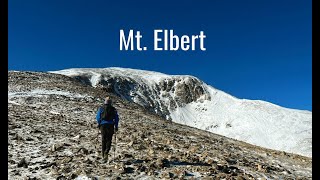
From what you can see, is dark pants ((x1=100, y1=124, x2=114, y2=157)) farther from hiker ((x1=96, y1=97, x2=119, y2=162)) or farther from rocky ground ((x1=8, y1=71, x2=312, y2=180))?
rocky ground ((x1=8, y1=71, x2=312, y2=180))

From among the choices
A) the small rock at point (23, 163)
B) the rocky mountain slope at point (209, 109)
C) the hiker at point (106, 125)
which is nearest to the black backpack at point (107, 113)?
the hiker at point (106, 125)

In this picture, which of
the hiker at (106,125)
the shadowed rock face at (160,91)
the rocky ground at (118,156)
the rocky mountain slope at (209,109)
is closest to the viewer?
the rocky ground at (118,156)

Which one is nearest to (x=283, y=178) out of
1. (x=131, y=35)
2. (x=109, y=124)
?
(x=109, y=124)

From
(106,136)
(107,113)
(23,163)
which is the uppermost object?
(107,113)

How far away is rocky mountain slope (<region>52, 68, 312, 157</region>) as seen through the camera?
295 ft

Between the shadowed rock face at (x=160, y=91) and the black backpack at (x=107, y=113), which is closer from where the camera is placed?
the black backpack at (x=107, y=113)

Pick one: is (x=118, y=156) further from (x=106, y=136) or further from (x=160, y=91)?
(x=160, y=91)

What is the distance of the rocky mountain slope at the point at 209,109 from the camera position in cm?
8998

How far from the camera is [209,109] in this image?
11562 centimetres

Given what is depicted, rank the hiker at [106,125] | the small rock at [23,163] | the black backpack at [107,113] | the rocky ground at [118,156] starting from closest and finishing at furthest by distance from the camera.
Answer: the rocky ground at [118,156], the small rock at [23,163], the hiker at [106,125], the black backpack at [107,113]

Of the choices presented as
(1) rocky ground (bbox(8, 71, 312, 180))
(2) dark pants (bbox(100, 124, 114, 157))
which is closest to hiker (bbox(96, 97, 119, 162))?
(2) dark pants (bbox(100, 124, 114, 157))

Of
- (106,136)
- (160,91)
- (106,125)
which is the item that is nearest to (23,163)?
(106,136)

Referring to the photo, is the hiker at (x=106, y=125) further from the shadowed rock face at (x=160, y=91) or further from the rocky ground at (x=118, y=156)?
the shadowed rock face at (x=160, y=91)
